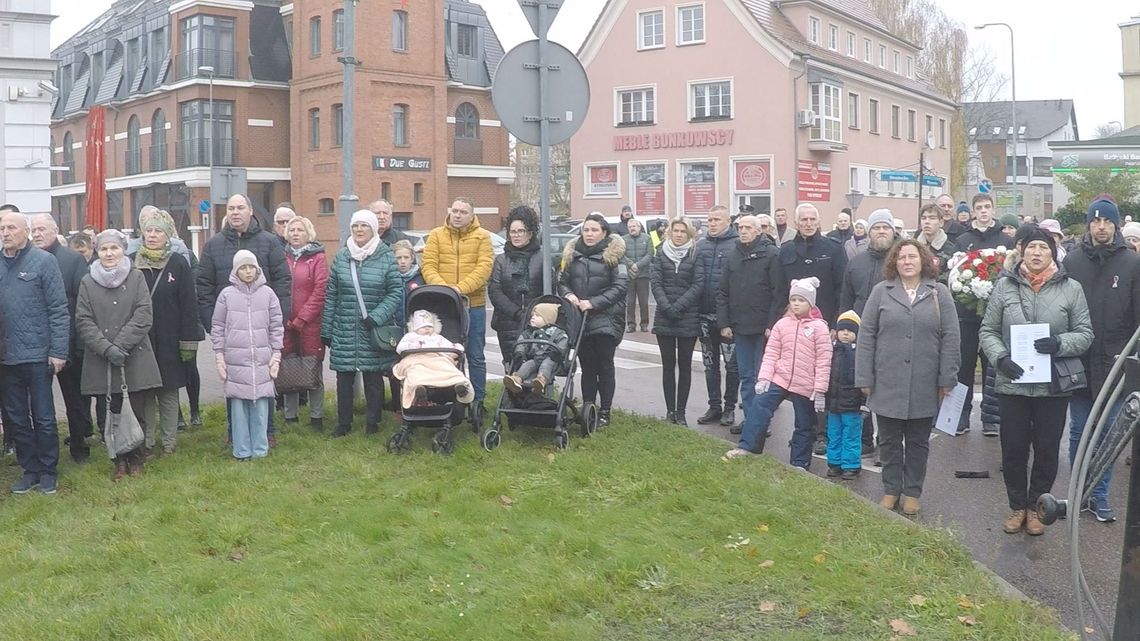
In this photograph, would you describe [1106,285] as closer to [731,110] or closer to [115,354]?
[115,354]

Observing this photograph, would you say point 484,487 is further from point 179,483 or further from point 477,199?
point 477,199

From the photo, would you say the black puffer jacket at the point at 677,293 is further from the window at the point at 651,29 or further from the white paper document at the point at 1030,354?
the window at the point at 651,29

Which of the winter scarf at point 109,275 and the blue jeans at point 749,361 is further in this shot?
the blue jeans at point 749,361

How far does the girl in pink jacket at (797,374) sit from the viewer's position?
9.21 meters

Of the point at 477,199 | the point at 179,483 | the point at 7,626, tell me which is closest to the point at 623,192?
the point at 477,199

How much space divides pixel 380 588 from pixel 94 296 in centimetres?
440

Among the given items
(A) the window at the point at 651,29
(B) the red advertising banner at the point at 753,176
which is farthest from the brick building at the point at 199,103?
(B) the red advertising banner at the point at 753,176

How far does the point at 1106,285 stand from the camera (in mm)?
8328

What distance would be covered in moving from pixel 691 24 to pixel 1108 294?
39.9 metres

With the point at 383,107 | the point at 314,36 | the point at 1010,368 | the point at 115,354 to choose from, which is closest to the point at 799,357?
the point at 1010,368

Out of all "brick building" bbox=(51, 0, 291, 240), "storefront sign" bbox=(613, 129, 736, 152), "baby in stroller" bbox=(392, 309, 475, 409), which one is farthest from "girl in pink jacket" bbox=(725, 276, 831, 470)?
"brick building" bbox=(51, 0, 291, 240)

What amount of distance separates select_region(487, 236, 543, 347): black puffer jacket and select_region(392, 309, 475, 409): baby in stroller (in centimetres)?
92

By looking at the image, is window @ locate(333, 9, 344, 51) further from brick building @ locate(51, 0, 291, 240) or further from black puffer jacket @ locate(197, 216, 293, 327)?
black puffer jacket @ locate(197, 216, 293, 327)

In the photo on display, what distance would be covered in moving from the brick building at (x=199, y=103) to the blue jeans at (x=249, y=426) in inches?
1557
